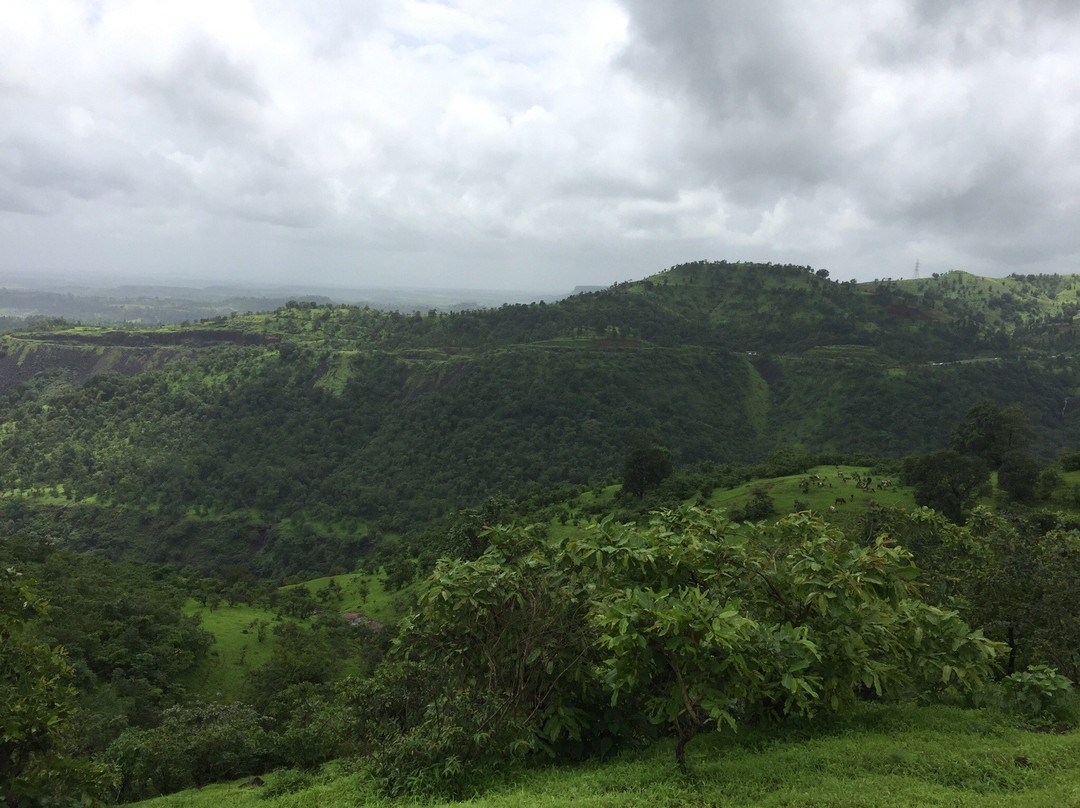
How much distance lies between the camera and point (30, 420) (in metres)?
98.5

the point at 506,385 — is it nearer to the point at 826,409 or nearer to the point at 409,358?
the point at 409,358

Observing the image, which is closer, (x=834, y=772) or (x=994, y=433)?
(x=834, y=772)

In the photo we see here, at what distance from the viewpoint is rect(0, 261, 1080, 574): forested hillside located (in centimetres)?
8212

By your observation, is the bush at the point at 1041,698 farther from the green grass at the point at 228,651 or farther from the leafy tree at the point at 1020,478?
the leafy tree at the point at 1020,478

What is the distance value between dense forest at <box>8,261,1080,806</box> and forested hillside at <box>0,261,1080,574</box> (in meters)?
0.72

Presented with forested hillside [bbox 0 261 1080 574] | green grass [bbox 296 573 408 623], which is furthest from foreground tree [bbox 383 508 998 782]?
forested hillside [bbox 0 261 1080 574]

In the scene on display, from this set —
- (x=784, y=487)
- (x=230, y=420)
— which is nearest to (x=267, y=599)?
(x=784, y=487)

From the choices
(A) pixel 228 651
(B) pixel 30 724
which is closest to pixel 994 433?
(B) pixel 30 724

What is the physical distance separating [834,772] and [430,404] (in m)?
97.8

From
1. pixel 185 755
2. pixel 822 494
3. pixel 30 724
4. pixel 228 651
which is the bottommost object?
pixel 228 651

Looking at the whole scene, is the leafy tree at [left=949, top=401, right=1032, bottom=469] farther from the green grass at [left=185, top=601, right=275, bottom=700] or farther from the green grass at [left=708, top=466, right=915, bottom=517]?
the green grass at [left=185, top=601, right=275, bottom=700]

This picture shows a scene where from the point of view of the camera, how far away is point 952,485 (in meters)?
36.3

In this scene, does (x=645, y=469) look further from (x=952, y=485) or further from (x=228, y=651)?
(x=228, y=651)

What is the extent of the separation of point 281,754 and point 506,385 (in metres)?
90.7
